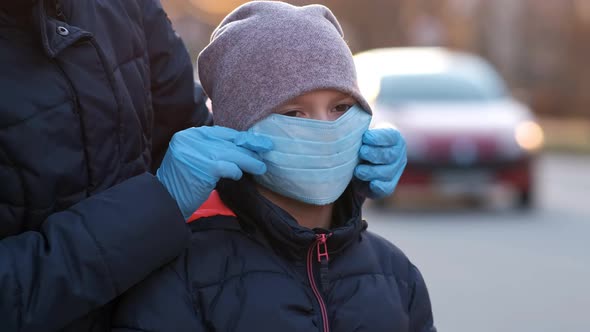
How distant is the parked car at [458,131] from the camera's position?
11.4 m

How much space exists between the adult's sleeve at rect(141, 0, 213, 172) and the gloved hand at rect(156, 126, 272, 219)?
25cm

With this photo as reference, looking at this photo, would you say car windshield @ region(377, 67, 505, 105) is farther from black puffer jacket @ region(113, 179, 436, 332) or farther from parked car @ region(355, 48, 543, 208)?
black puffer jacket @ region(113, 179, 436, 332)

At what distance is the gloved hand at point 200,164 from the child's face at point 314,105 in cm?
16

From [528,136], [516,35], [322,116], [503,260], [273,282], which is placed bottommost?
[516,35]

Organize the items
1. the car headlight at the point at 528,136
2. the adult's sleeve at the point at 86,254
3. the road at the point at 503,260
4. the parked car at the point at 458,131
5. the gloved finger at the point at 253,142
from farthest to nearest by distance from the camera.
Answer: the car headlight at the point at 528,136, the parked car at the point at 458,131, the road at the point at 503,260, the gloved finger at the point at 253,142, the adult's sleeve at the point at 86,254

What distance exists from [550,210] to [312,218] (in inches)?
385

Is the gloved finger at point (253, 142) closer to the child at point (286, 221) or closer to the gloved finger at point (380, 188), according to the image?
the child at point (286, 221)

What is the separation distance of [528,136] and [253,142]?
965cm

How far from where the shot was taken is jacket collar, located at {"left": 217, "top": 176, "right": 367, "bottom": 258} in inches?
96.3

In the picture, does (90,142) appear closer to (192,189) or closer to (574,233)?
(192,189)

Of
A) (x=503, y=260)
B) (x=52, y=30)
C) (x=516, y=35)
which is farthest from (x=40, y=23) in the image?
(x=516, y=35)

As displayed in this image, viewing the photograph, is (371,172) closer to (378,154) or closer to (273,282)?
(378,154)

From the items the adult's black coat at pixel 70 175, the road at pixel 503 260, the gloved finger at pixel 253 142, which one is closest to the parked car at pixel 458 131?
the road at pixel 503 260

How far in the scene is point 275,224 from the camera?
245 cm
